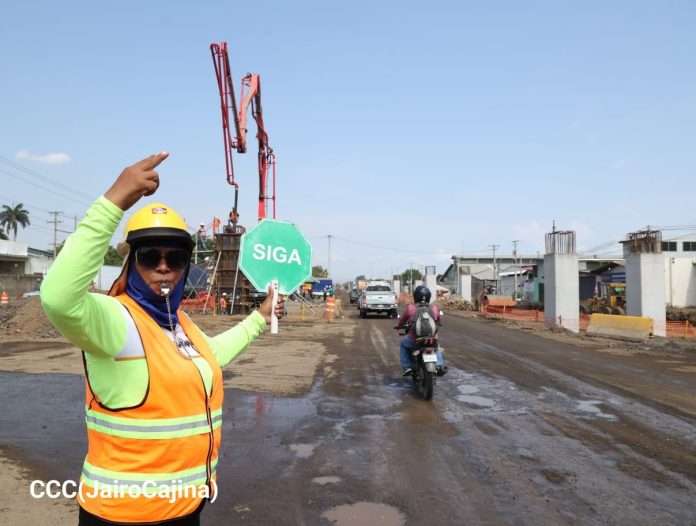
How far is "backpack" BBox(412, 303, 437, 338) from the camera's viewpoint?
8203 mm

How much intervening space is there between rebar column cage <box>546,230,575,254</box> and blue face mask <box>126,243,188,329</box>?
21583 mm

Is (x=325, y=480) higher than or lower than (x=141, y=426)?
lower

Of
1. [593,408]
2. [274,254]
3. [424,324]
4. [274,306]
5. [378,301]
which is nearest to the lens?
[274,306]

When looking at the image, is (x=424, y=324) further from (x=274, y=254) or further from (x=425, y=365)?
(x=274, y=254)

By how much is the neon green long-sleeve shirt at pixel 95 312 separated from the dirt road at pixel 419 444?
2364 millimetres

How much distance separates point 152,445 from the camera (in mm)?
1818

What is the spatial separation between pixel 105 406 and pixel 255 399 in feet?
20.6

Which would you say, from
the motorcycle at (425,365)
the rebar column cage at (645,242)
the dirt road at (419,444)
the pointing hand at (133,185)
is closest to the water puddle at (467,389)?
the dirt road at (419,444)

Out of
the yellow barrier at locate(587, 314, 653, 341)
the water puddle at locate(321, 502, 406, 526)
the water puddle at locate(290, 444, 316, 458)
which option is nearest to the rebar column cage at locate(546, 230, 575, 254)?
the yellow barrier at locate(587, 314, 653, 341)

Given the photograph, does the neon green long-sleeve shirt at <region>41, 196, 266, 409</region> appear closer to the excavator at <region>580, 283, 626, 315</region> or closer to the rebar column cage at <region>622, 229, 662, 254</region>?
the rebar column cage at <region>622, 229, 662, 254</region>

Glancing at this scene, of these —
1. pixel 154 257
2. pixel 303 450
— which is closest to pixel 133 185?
pixel 154 257

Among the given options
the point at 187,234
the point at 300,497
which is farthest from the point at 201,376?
the point at 300,497

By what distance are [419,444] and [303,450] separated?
1.34 metres

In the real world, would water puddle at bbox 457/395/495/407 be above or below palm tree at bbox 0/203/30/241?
below
